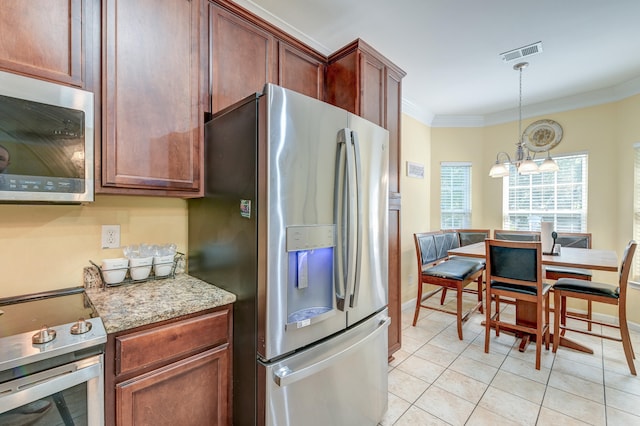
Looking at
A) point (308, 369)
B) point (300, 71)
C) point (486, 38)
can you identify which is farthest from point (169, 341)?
point (486, 38)

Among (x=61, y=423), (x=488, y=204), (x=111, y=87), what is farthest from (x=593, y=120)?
(x=61, y=423)

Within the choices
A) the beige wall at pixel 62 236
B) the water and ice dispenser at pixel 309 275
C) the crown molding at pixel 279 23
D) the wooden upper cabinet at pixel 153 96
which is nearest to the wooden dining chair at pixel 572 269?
the water and ice dispenser at pixel 309 275

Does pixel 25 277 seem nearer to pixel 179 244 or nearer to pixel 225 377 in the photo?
pixel 179 244

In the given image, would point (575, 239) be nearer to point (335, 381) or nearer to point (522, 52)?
point (522, 52)

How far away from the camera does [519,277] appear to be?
2.45 m

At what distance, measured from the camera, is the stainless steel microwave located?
1.04m

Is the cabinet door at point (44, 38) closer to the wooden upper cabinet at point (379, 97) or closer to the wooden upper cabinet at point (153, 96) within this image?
the wooden upper cabinet at point (153, 96)

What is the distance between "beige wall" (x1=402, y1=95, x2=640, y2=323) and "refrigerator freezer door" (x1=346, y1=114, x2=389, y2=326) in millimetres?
2097

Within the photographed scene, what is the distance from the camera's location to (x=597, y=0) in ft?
6.29

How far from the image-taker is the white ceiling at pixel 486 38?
6.51ft

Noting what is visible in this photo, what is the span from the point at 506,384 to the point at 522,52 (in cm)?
278

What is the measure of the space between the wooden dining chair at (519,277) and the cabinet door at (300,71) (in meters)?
2.01

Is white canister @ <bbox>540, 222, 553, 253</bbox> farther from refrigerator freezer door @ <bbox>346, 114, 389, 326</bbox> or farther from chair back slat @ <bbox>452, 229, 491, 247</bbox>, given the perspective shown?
refrigerator freezer door @ <bbox>346, 114, 389, 326</bbox>

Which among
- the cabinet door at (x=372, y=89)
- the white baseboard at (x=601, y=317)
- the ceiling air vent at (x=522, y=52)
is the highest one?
the ceiling air vent at (x=522, y=52)
